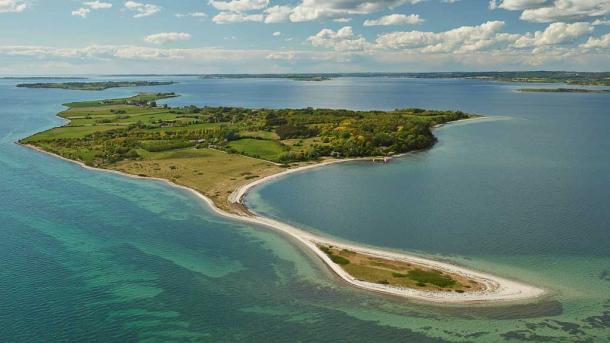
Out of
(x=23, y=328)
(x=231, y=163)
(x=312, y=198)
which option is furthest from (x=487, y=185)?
(x=23, y=328)

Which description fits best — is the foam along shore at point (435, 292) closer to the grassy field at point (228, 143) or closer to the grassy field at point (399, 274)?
the grassy field at point (399, 274)

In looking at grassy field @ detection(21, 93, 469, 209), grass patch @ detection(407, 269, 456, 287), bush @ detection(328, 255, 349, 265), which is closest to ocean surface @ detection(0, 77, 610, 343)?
bush @ detection(328, 255, 349, 265)

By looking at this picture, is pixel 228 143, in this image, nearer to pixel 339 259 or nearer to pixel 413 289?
pixel 339 259

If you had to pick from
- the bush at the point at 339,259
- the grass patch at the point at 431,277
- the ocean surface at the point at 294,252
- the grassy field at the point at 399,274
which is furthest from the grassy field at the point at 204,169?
the grass patch at the point at 431,277

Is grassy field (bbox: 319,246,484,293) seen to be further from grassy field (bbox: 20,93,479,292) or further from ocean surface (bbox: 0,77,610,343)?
ocean surface (bbox: 0,77,610,343)

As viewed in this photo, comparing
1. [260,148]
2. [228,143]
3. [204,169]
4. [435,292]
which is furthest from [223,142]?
[435,292]

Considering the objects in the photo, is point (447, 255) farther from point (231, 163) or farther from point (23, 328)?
point (231, 163)

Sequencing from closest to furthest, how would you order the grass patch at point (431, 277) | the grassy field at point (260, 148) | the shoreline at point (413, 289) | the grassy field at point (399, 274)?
the shoreline at point (413, 289)
the grassy field at point (399, 274)
the grass patch at point (431, 277)
the grassy field at point (260, 148)
